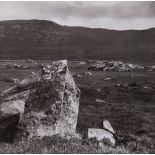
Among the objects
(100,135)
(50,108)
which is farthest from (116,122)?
(50,108)

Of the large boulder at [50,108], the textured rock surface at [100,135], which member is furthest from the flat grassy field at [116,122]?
the large boulder at [50,108]

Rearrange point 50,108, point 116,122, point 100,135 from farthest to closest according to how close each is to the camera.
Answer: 1. point 116,122
2. point 100,135
3. point 50,108

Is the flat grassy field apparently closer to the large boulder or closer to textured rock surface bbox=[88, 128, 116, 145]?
textured rock surface bbox=[88, 128, 116, 145]

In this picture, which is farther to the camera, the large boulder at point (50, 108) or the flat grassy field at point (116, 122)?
the large boulder at point (50, 108)

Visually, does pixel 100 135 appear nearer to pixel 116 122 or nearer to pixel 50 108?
pixel 50 108

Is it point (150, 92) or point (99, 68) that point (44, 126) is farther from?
point (99, 68)

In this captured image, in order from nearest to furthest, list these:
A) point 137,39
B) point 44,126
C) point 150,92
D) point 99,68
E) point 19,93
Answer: point 44,126 < point 19,93 < point 150,92 < point 99,68 < point 137,39

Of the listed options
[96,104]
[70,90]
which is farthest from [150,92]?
[70,90]

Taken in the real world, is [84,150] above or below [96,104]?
above

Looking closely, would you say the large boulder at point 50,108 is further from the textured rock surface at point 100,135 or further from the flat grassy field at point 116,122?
the flat grassy field at point 116,122
